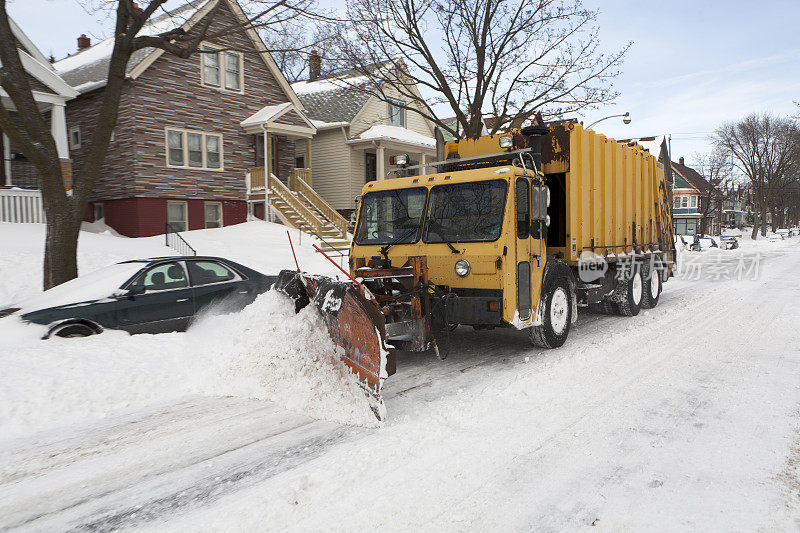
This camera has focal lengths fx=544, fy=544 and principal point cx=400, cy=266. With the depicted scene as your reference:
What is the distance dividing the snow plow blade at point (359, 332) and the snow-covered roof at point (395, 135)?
2169 cm

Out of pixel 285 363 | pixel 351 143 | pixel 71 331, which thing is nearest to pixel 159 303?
pixel 71 331

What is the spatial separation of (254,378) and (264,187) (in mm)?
17681

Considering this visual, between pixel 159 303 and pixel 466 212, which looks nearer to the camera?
pixel 466 212

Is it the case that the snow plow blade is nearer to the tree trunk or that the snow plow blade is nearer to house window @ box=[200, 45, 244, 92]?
the tree trunk

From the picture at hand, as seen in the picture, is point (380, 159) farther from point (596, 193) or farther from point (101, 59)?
point (596, 193)

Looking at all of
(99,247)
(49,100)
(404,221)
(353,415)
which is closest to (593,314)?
(404,221)

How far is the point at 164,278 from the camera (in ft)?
24.8

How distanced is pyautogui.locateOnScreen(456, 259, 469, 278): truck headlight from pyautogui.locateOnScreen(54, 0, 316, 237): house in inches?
630

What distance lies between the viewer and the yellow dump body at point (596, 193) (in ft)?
25.2

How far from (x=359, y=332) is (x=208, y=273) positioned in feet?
13.0

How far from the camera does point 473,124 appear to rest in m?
20.0

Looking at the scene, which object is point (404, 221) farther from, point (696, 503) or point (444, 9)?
point (444, 9)

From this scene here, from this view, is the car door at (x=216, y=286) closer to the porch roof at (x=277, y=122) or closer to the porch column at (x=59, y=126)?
the porch column at (x=59, y=126)

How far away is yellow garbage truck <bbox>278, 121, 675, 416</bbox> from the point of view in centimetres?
561
